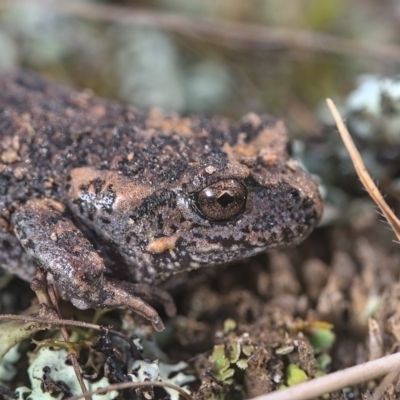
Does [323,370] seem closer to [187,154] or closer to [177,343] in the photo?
[177,343]

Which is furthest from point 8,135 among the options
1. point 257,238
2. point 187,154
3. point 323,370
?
point 323,370

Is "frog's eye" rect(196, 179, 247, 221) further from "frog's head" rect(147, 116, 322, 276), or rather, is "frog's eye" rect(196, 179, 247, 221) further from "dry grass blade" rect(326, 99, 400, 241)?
"dry grass blade" rect(326, 99, 400, 241)

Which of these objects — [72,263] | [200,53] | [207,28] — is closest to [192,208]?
[72,263]

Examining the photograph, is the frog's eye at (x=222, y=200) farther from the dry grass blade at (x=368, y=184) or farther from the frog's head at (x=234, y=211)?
the dry grass blade at (x=368, y=184)

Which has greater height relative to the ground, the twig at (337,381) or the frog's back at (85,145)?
the frog's back at (85,145)

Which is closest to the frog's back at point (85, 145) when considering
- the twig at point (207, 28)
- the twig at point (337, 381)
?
the twig at point (337, 381)

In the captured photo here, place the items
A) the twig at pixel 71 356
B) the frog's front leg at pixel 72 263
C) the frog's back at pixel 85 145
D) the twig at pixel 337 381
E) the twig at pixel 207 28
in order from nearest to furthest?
1. the twig at pixel 337 381
2. the twig at pixel 71 356
3. the frog's front leg at pixel 72 263
4. the frog's back at pixel 85 145
5. the twig at pixel 207 28
